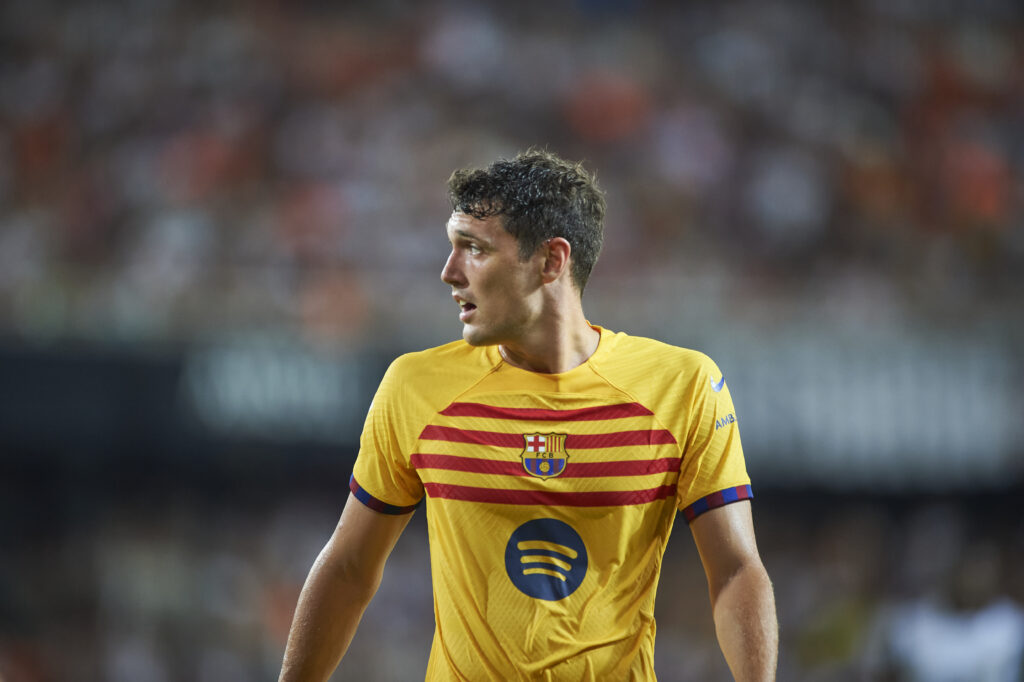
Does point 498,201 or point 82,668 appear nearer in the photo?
point 498,201

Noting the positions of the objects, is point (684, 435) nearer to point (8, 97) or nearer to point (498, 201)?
point (498, 201)

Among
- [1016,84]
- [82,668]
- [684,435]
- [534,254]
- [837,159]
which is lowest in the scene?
[82,668]

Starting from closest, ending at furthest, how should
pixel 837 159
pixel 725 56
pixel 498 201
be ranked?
pixel 498 201 < pixel 837 159 < pixel 725 56

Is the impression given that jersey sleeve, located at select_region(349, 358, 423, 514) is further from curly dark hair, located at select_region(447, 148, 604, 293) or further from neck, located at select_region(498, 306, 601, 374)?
curly dark hair, located at select_region(447, 148, 604, 293)

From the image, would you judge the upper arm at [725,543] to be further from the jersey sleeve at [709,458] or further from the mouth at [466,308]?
the mouth at [466,308]


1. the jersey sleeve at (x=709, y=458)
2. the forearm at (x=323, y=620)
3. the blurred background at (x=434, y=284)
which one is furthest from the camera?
the blurred background at (x=434, y=284)

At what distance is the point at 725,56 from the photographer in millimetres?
9945

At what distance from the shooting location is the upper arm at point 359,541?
2.63 metres

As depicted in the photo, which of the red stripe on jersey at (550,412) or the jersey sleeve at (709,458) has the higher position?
the red stripe on jersey at (550,412)

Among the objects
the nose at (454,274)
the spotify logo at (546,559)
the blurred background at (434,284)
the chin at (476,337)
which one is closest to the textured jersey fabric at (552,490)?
the spotify logo at (546,559)

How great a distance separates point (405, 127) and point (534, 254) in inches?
283

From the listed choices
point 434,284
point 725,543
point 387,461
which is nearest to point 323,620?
point 387,461

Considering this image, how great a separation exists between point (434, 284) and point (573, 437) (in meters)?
5.59

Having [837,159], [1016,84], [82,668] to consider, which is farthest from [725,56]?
[82,668]
